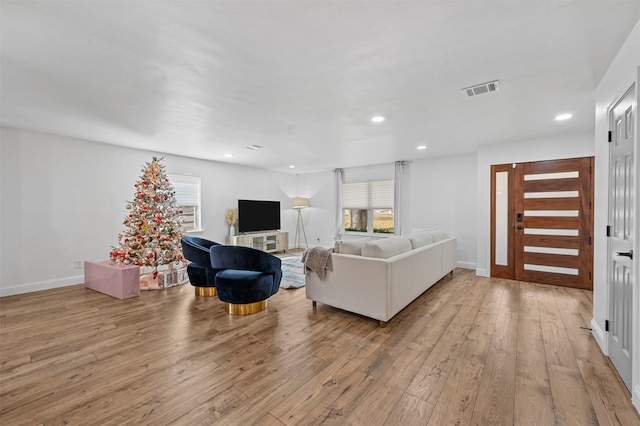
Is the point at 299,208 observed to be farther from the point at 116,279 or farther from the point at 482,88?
the point at 482,88

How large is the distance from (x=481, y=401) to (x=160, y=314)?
3.41 metres

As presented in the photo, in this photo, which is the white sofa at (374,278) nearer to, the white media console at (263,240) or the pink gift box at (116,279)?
the pink gift box at (116,279)

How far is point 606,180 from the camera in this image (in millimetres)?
2383

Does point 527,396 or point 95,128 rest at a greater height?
point 95,128

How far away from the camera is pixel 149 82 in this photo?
2.58 m

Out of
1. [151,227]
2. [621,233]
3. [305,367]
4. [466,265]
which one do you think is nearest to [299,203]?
[151,227]

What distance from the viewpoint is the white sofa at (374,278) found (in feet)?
9.68

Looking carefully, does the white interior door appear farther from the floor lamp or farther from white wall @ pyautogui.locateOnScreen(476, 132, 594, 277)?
the floor lamp

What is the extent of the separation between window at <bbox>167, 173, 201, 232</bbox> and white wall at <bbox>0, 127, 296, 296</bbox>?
793 mm

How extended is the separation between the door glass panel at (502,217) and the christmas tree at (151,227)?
5.75m

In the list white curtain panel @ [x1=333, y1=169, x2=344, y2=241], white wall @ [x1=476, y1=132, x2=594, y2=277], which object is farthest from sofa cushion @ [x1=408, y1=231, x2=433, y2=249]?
white curtain panel @ [x1=333, y1=169, x2=344, y2=241]

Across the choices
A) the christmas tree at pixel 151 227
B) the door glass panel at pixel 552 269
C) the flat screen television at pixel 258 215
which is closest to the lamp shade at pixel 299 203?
the flat screen television at pixel 258 215

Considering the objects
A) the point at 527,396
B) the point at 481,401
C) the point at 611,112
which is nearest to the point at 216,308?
the point at 481,401

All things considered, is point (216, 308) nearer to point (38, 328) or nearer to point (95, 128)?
point (38, 328)
